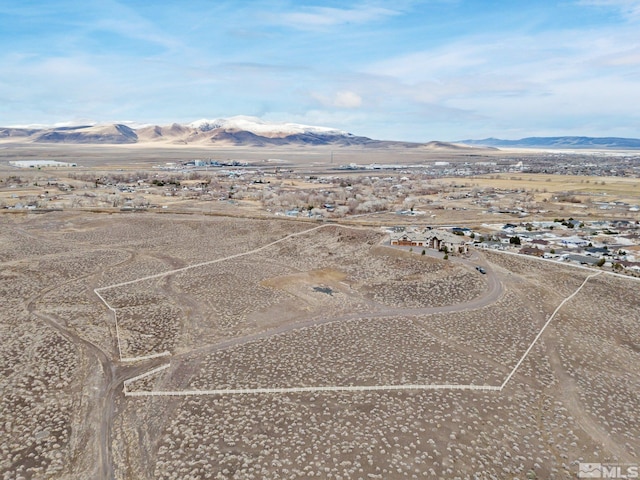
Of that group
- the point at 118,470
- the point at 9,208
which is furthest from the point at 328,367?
the point at 9,208

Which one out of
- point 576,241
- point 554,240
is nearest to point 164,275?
point 554,240

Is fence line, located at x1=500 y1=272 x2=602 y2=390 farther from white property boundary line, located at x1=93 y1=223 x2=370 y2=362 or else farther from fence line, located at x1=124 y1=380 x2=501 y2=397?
white property boundary line, located at x1=93 y1=223 x2=370 y2=362

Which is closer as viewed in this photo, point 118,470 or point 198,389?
point 118,470

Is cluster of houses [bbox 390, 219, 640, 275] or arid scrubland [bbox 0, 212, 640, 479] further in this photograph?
cluster of houses [bbox 390, 219, 640, 275]

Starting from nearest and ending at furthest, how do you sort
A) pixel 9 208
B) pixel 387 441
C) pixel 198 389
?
1. pixel 387 441
2. pixel 198 389
3. pixel 9 208

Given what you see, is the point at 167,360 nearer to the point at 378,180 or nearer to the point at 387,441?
the point at 387,441

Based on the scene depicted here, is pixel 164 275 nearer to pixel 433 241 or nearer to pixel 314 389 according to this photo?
pixel 314 389

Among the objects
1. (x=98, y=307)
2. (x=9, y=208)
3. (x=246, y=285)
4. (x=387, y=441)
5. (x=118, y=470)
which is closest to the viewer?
(x=118, y=470)

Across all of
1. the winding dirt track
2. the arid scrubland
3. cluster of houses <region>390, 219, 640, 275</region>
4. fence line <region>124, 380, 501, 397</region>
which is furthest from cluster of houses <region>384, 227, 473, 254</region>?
fence line <region>124, 380, 501, 397</region>
